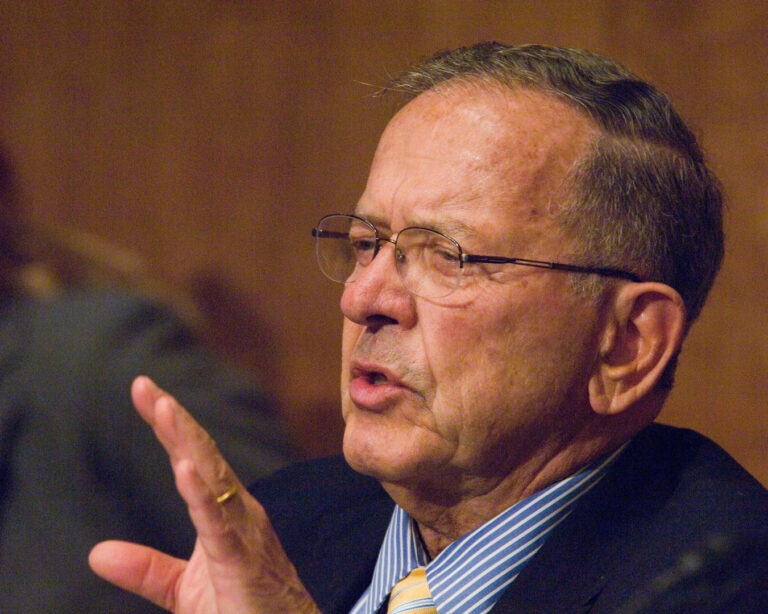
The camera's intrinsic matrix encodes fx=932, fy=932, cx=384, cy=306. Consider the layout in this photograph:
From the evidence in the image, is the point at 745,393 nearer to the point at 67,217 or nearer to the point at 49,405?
the point at 49,405

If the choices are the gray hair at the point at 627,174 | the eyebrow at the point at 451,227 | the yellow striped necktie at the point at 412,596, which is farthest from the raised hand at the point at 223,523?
the gray hair at the point at 627,174

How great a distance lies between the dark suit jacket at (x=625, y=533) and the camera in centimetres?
118

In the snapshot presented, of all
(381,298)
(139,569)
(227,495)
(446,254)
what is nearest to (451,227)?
(446,254)

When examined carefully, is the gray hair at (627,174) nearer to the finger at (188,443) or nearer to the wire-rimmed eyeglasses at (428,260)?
the wire-rimmed eyeglasses at (428,260)

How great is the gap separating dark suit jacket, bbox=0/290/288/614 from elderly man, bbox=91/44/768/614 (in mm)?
250

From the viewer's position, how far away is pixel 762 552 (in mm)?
1155

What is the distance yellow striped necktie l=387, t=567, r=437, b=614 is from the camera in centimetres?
131

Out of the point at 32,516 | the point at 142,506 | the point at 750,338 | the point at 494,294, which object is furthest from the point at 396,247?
the point at 750,338

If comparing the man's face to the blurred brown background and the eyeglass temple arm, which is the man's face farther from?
the blurred brown background

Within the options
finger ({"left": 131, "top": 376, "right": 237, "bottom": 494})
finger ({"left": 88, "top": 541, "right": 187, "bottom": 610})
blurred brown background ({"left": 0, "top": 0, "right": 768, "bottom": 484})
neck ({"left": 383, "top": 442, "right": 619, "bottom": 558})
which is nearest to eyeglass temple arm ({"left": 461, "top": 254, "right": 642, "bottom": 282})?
neck ({"left": 383, "top": 442, "right": 619, "bottom": 558})

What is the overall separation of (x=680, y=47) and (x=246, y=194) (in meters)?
1.19

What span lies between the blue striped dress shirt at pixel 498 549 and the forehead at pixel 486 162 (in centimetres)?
38

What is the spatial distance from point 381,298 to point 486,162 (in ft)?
0.79

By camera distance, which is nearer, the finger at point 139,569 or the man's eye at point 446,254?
the finger at point 139,569
